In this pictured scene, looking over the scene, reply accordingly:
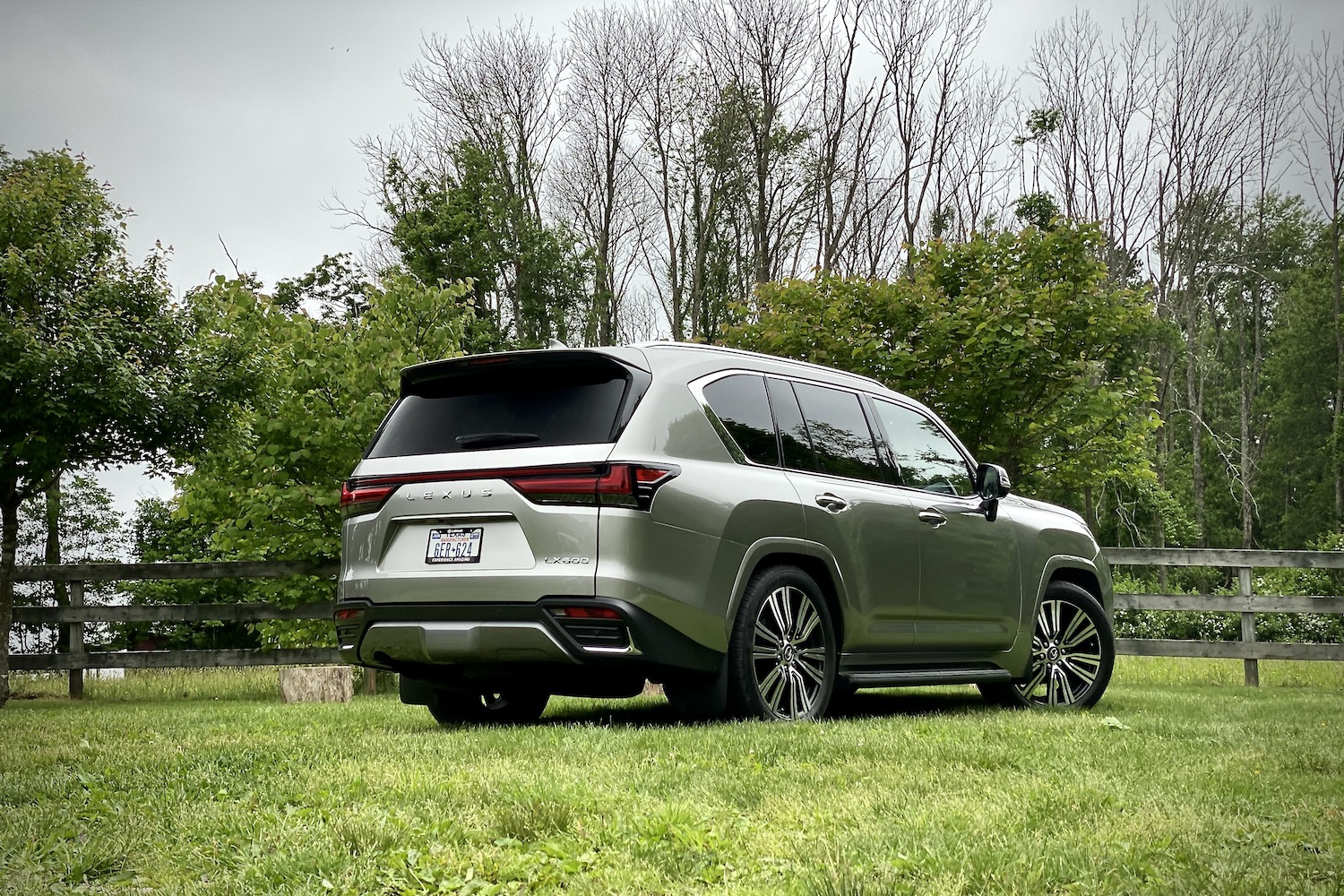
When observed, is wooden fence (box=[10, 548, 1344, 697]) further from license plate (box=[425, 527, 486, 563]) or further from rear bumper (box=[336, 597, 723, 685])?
license plate (box=[425, 527, 486, 563])

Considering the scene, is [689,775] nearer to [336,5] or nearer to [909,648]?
[909,648]

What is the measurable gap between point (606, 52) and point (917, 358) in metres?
20.8

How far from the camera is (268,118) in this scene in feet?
51.0

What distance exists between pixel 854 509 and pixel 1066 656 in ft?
8.96

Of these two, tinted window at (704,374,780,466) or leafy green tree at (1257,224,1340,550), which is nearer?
tinted window at (704,374,780,466)

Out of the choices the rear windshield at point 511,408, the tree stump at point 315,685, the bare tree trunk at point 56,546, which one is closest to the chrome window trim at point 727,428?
the rear windshield at point 511,408

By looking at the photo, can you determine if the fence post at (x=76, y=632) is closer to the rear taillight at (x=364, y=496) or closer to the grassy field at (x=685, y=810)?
the grassy field at (x=685, y=810)

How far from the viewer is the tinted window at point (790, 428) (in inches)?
279

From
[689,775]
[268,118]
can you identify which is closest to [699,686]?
[689,775]

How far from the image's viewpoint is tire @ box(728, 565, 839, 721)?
6484mm

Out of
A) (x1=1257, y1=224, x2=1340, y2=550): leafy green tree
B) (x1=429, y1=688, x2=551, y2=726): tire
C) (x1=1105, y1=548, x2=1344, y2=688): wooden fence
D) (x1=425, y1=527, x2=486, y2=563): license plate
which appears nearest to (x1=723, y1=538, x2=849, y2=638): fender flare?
(x1=425, y1=527, x2=486, y2=563): license plate

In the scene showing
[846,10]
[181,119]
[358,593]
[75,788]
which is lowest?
[75,788]

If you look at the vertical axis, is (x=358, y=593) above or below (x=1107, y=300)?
below

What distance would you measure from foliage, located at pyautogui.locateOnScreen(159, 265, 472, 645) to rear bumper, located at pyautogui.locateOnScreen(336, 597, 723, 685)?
651 cm
